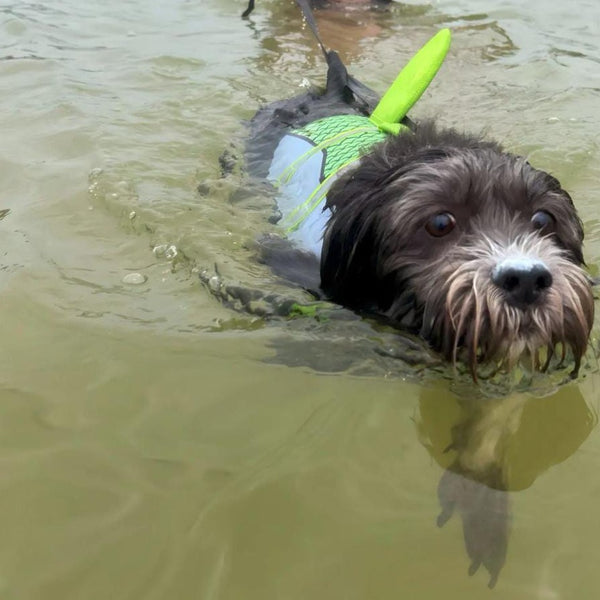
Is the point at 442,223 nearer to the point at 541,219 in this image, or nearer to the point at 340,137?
the point at 541,219

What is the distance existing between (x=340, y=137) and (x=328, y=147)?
132mm

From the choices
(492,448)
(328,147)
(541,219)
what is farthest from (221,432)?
(328,147)

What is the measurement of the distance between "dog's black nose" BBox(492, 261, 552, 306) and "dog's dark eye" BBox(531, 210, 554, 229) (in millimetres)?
566

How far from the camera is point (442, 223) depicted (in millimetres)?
3107

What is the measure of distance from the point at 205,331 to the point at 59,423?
88 cm

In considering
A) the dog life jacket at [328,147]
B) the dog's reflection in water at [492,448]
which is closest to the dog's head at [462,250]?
the dog's reflection in water at [492,448]

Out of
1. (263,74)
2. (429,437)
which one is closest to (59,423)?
(429,437)

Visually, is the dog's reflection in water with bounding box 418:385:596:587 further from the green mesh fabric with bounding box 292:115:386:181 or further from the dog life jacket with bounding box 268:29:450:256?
the green mesh fabric with bounding box 292:115:386:181

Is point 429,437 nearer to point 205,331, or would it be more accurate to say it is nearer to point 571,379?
point 571,379

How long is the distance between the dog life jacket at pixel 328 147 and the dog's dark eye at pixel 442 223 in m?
1.10

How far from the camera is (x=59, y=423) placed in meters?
2.92

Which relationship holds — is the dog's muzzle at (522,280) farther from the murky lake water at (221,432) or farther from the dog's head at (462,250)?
the murky lake water at (221,432)

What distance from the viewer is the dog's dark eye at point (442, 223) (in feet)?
10.2

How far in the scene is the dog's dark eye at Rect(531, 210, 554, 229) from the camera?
3.14 metres
